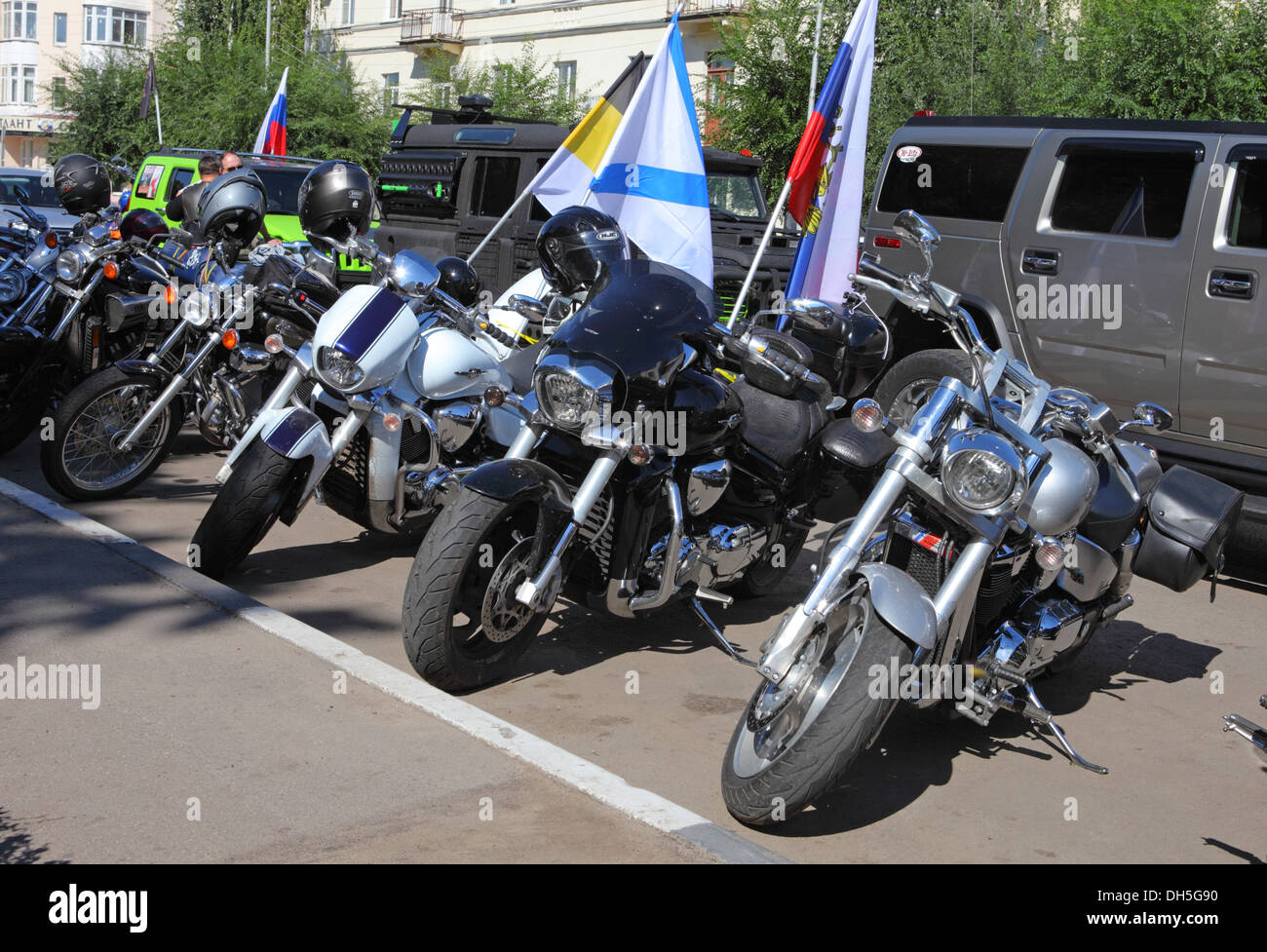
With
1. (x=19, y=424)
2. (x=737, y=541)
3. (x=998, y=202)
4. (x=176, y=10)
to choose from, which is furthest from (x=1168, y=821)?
(x=176, y=10)

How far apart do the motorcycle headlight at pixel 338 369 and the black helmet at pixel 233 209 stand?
2.62m

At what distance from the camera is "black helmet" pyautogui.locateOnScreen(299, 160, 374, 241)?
20.2ft

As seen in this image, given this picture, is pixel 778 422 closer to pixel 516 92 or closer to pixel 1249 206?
pixel 1249 206

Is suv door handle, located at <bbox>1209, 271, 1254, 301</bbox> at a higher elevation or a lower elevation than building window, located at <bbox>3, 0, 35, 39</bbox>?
lower

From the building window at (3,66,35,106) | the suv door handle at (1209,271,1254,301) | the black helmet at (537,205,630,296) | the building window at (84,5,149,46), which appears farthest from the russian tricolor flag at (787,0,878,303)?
the building window at (3,66,35,106)

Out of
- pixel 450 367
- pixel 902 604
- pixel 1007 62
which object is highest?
pixel 1007 62

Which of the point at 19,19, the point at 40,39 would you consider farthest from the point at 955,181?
the point at 19,19

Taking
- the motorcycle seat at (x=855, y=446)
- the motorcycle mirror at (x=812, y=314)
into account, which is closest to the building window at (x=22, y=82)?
the motorcycle mirror at (x=812, y=314)

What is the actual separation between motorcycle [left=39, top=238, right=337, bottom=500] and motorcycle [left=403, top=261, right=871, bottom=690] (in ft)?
7.27

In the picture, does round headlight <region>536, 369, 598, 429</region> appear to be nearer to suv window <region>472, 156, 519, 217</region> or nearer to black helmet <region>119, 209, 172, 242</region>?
black helmet <region>119, 209, 172, 242</region>

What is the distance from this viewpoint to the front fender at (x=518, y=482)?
14.0ft

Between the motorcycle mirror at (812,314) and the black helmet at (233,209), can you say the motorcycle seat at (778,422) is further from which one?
the black helmet at (233,209)

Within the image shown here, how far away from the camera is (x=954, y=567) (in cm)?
373

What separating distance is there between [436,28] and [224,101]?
11.3 meters
